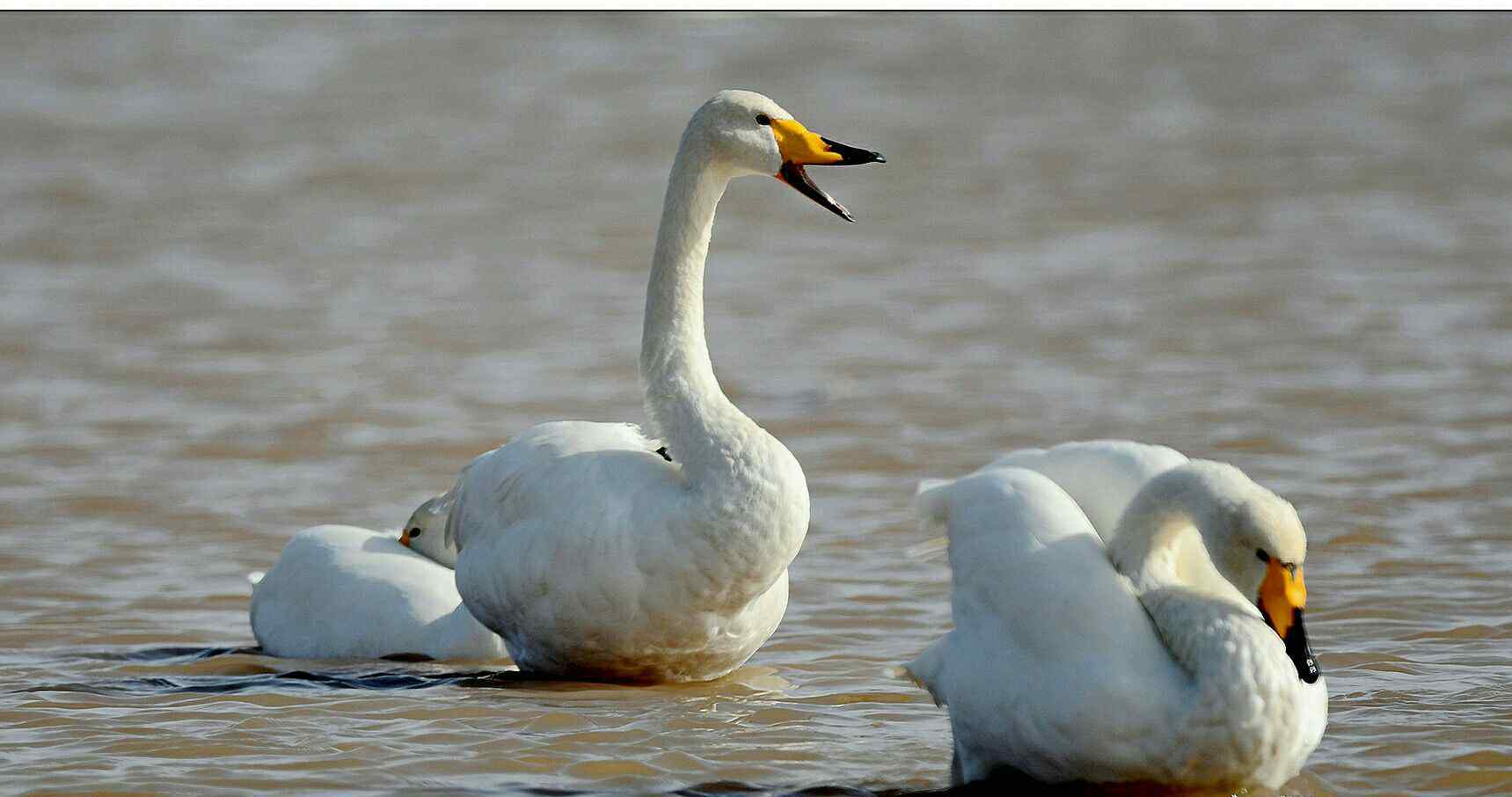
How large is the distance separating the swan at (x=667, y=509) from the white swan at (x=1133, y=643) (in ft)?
3.24

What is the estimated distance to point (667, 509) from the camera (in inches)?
248

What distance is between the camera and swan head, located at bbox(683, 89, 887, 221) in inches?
264

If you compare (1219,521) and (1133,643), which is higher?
(1219,521)

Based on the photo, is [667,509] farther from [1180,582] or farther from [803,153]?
[1180,582]

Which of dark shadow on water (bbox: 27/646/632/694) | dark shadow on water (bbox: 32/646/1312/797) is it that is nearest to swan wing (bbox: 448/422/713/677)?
dark shadow on water (bbox: 27/646/632/694)

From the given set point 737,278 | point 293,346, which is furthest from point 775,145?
point 737,278

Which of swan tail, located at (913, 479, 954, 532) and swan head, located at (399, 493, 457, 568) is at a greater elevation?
swan head, located at (399, 493, 457, 568)

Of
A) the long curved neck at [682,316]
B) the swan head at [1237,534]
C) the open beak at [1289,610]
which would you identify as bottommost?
the open beak at [1289,610]

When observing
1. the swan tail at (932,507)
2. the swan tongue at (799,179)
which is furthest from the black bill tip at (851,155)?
the swan tail at (932,507)

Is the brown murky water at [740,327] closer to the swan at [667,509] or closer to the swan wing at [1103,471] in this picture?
the swan at [667,509]

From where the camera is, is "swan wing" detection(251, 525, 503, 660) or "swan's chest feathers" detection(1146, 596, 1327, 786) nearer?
"swan's chest feathers" detection(1146, 596, 1327, 786)

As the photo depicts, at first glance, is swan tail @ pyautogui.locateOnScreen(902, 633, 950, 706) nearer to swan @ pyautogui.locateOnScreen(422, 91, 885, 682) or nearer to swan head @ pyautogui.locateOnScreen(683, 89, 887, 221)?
swan @ pyautogui.locateOnScreen(422, 91, 885, 682)

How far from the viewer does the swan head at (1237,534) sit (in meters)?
4.90

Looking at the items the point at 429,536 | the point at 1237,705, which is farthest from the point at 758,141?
the point at 1237,705
